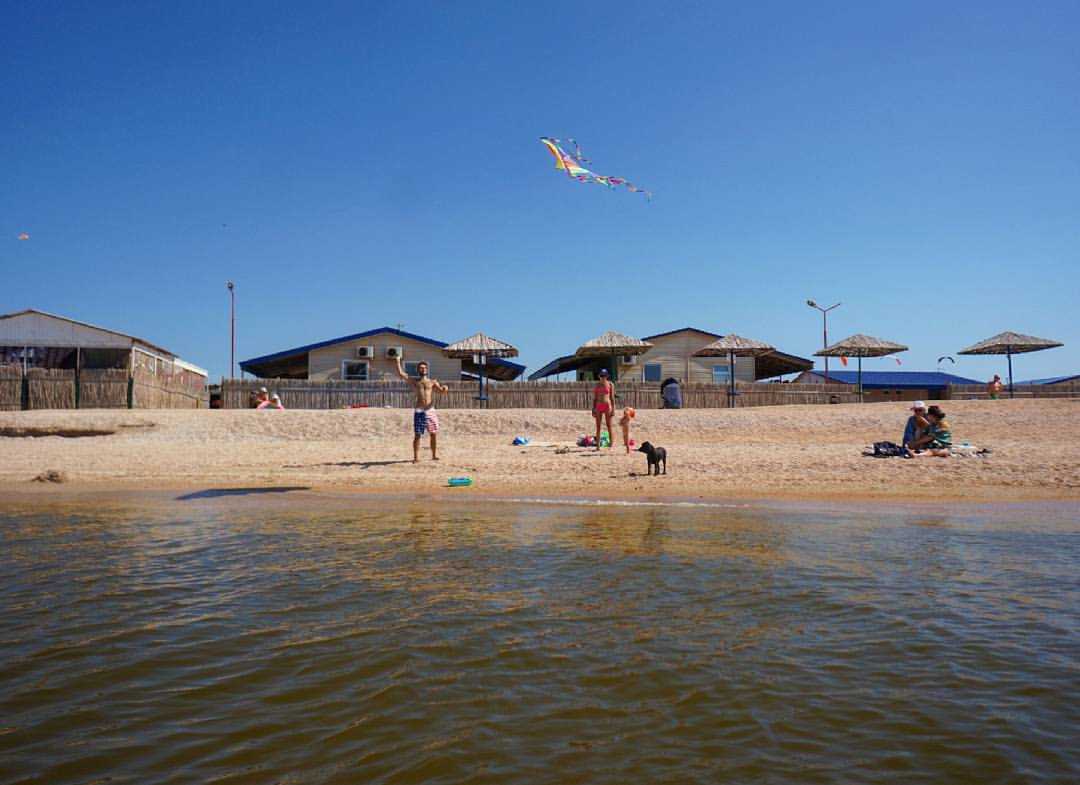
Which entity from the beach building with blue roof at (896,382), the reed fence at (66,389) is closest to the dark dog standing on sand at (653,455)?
the reed fence at (66,389)

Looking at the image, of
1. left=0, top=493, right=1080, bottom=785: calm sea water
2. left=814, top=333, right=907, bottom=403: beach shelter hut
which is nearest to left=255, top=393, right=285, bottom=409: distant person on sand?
left=0, top=493, right=1080, bottom=785: calm sea water

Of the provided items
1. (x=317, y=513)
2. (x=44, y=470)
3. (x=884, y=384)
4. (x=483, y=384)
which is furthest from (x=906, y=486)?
(x=884, y=384)

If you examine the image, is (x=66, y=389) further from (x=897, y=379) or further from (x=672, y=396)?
(x=897, y=379)

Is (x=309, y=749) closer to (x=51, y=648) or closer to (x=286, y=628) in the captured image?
(x=286, y=628)

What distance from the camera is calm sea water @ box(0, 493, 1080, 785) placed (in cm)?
227

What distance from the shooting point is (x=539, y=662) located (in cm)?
312

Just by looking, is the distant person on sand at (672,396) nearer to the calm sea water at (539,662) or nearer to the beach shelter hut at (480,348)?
the beach shelter hut at (480,348)

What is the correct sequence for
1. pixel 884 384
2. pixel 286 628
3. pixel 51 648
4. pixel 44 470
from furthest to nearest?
pixel 884 384
pixel 44 470
pixel 286 628
pixel 51 648

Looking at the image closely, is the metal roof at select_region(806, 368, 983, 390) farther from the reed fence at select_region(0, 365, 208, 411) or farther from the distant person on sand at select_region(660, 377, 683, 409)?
the reed fence at select_region(0, 365, 208, 411)

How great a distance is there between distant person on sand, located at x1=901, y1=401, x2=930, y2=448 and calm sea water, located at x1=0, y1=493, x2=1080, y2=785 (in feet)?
21.7

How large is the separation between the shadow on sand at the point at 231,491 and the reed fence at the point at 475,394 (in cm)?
1418

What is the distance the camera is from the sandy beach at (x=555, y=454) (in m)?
11.0

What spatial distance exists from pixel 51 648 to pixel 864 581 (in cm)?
461

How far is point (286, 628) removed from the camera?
3.62 m
